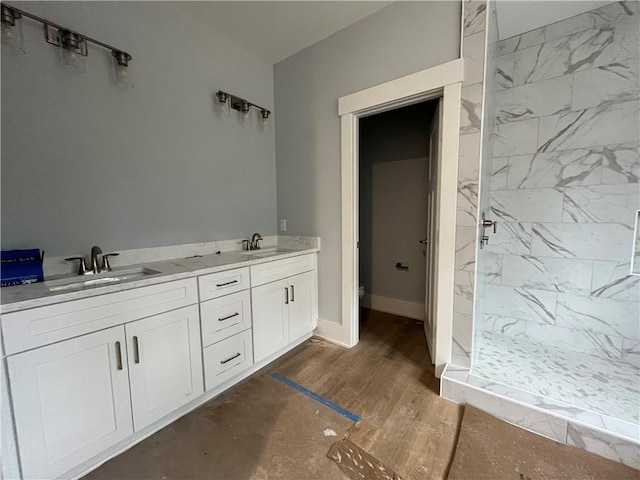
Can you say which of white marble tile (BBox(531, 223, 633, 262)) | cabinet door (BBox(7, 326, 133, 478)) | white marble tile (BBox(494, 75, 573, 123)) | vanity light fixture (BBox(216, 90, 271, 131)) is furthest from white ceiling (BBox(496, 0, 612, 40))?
cabinet door (BBox(7, 326, 133, 478))

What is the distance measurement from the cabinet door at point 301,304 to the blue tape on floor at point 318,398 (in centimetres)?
36

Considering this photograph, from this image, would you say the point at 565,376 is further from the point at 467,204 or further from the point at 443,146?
the point at 443,146

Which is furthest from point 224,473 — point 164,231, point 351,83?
point 351,83

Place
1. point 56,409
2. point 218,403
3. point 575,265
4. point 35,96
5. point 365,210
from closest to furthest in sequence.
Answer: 1. point 56,409
2. point 35,96
3. point 218,403
4. point 575,265
5. point 365,210

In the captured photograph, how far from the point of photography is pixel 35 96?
56.5 inches

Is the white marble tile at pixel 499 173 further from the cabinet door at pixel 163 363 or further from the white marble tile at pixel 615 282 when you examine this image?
the cabinet door at pixel 163 363

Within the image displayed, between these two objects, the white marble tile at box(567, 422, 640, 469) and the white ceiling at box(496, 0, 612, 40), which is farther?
the white ceiling at box(496, 0, 612, 40)

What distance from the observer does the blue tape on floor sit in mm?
1603

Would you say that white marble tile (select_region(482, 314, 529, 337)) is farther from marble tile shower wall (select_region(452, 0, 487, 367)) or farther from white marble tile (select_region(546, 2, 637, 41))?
white marble tile (select_region(546, 2, 637, 41))

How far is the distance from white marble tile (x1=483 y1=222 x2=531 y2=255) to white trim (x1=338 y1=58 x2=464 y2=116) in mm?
1396

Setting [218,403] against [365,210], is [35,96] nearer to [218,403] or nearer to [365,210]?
[218,403]

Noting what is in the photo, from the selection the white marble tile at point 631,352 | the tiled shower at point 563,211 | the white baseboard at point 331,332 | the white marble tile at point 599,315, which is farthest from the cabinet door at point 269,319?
the white marble tile at point 631,352

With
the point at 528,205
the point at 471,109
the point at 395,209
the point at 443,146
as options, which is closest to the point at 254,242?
the point at 395,209

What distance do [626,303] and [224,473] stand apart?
9.53 feet
